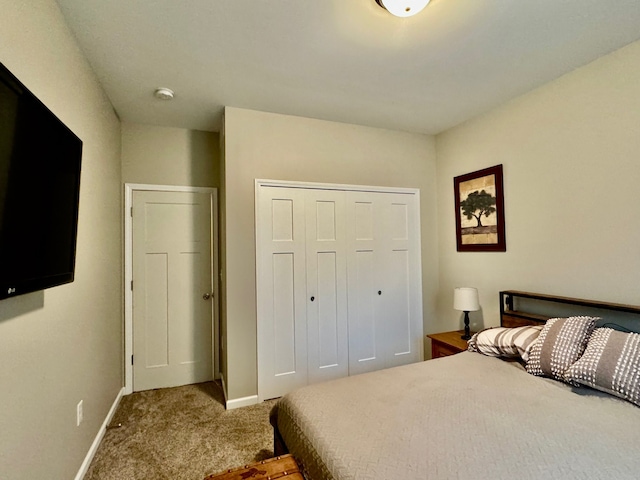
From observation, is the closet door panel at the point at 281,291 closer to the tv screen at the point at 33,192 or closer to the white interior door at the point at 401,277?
the white interior door at the point at 401,277

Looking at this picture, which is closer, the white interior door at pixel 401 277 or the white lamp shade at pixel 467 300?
the white lamp shade at pixel 467 300

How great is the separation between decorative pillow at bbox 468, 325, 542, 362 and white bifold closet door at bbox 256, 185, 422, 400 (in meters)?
1.07

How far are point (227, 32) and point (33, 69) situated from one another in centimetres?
97

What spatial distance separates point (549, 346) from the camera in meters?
1.89

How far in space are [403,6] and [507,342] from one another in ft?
7.09

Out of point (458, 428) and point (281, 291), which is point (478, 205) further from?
point (458, 428)

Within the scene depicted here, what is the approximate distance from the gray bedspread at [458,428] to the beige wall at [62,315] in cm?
111

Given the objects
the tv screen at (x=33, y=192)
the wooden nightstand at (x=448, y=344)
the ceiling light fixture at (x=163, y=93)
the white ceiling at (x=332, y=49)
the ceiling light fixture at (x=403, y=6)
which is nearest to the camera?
the tv screen at (x=33, y=192)

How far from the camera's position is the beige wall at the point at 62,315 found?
121 centimetres

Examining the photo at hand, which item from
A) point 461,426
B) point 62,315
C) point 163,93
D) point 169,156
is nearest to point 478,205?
point 461,426

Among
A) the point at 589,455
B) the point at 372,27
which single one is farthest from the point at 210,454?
the point at 372,27

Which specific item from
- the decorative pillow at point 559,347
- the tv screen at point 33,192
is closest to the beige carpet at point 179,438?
the tv screen at point 33,192

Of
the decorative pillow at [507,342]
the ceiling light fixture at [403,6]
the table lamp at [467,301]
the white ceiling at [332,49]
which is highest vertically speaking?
the white ceiling at [332,49]

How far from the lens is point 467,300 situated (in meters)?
2.84
